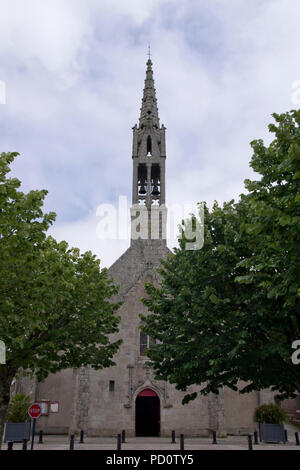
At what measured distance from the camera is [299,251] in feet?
28.0

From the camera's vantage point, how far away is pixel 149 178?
121 ft

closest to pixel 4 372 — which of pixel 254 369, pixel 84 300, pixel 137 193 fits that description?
pixel 84 300

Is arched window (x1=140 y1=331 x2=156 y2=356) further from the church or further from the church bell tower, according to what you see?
the church bell tower

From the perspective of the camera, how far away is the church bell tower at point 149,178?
119 feet

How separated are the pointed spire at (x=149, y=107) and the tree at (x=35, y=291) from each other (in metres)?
25.9

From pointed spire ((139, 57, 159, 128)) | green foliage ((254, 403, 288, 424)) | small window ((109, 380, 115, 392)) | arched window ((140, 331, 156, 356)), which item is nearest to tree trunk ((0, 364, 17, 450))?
small window ((109, 380, 115, 392))

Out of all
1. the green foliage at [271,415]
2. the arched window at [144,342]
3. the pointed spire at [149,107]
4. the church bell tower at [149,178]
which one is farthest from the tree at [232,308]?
the pointed spire at [149,107]

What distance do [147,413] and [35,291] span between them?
17.5m

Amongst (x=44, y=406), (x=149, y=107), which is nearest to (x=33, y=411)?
(x=44, y=406)

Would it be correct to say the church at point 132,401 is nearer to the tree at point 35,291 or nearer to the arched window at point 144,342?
the arched window at point 144,342

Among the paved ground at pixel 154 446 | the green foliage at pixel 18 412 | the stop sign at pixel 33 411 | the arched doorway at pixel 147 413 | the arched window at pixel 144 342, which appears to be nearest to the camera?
the stop sign at pixel 33 411

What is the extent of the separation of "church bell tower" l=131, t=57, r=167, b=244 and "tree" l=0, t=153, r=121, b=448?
727 inches

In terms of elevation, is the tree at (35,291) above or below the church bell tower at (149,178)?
below

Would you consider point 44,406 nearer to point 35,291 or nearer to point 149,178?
point 35,291
